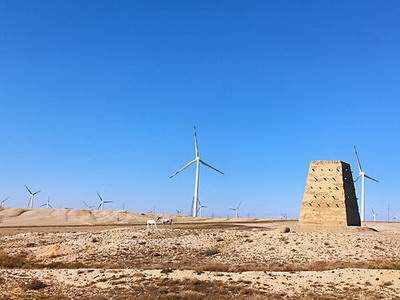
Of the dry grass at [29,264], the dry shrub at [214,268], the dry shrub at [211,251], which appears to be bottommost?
the dry grass at [29,264]

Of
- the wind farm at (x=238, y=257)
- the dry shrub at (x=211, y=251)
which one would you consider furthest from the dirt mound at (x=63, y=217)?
the dry shrub at (x=211, y=251)

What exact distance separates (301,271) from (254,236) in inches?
687

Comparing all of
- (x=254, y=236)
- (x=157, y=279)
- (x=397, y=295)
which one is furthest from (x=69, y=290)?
(x=254, y=236)

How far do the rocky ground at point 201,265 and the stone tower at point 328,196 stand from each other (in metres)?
2.58

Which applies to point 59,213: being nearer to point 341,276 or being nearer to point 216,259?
point 216,259

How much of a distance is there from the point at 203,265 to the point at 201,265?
0.21m

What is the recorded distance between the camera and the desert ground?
1160 inches

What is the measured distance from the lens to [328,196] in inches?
2409

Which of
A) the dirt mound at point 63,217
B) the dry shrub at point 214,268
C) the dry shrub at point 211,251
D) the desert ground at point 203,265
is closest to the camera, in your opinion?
the desert ground at point 203,265

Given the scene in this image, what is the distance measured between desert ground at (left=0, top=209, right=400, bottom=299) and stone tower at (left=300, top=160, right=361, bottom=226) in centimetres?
211

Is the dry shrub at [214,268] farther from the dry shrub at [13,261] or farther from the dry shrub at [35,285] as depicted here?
the dry shrub at [13,261]

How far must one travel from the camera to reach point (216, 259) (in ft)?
143

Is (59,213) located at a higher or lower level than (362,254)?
higher

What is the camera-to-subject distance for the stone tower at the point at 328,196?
60.3 meters
